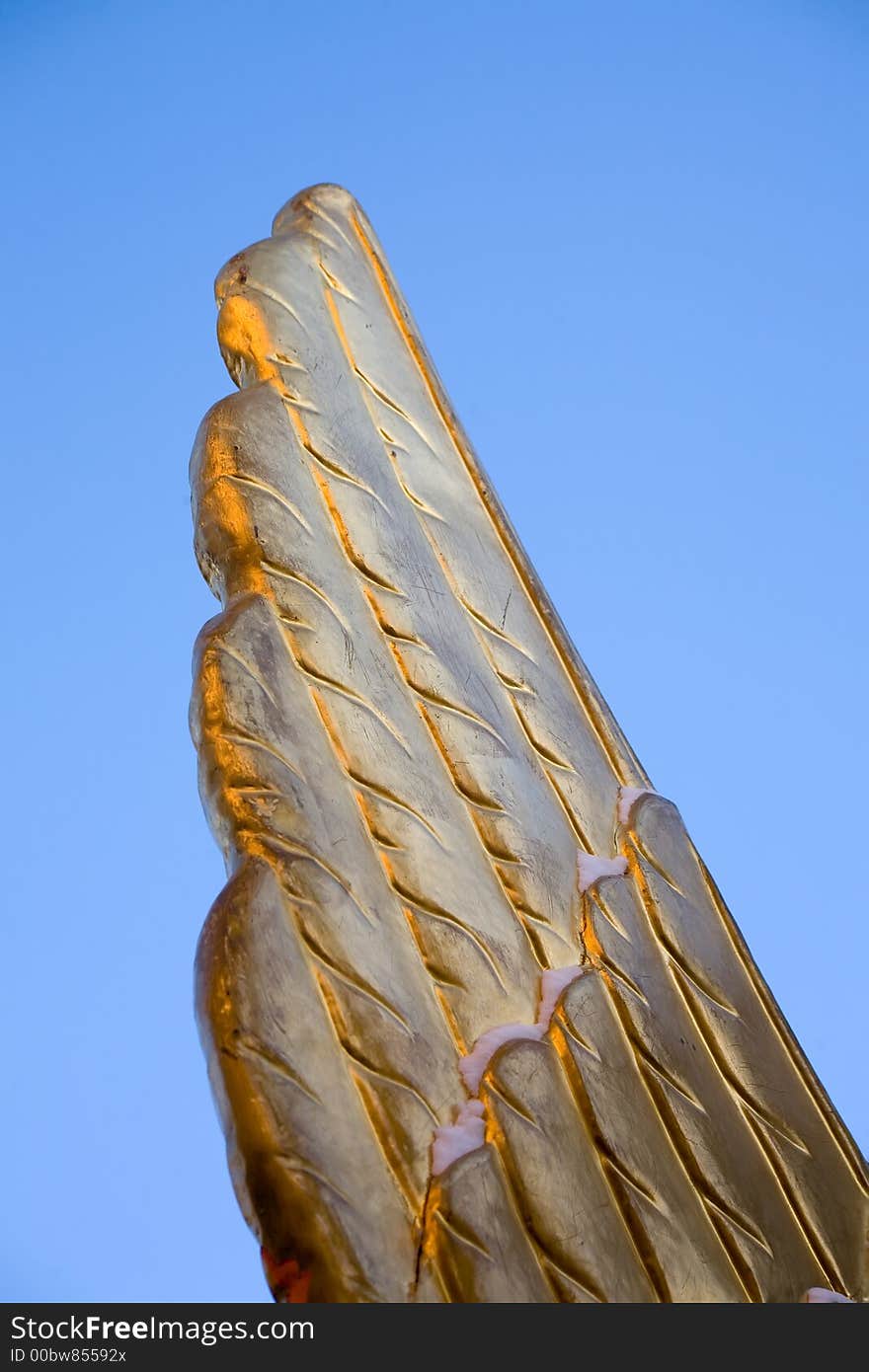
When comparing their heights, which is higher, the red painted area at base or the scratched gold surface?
the scratched gold surface

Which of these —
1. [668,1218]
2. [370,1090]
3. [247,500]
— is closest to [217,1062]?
[370,1090]

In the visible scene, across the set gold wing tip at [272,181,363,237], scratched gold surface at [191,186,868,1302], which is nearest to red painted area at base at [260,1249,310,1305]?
scratched gold surface at [191,186,868,1302]

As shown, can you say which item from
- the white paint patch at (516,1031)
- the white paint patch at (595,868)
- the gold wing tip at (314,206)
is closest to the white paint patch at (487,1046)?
the white paint patch at (516,1031)

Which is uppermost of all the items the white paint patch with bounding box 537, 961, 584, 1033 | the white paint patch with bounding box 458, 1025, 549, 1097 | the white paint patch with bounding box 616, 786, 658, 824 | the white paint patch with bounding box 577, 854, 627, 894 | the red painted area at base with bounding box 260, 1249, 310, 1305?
the white paint patch with bounding box 616, 786, 658, 824

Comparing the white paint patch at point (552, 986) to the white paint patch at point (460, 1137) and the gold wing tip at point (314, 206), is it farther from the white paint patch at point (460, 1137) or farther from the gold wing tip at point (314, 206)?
the gold wing tip at point (314, 206)

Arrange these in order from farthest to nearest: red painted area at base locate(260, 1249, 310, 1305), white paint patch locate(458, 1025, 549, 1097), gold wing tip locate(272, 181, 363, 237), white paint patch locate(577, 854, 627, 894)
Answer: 1. gold wing tip locate(272, 181, 363, 237)
2. white paint patch locate(577, 854, 627, 894)
3. white paint patch locate(458, 1025, 549, 1097)
4. red painted area at base locate(260, 1249, 310, 1305)

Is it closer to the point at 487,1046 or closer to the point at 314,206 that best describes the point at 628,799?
the point at 487,1046

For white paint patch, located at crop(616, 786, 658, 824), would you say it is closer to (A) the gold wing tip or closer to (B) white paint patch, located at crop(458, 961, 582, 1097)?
(B) white paint patch, located at crop(458, 961, 582, 1097)

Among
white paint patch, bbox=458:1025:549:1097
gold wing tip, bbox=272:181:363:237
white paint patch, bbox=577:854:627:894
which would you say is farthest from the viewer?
gold wing tip, bbox=272:181:363:237

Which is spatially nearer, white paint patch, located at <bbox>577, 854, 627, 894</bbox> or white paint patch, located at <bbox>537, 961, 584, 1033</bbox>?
white paint patch, located at <bbox>537, 961, 584, 1033</bbox>
